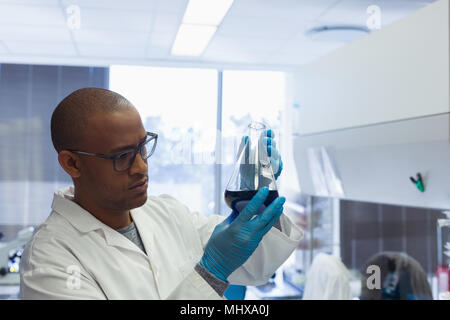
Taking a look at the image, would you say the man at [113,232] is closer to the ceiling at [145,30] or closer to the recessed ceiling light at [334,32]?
the ceiling at [145,30]

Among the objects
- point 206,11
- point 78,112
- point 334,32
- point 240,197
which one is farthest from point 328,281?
point 78,112

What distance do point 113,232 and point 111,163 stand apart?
0.17 m

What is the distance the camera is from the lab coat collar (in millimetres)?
734

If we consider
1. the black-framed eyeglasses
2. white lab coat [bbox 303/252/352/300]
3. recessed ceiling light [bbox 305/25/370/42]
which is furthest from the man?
white lab coat [bbox 303/252/352/300]

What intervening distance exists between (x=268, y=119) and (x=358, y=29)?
1.64ft

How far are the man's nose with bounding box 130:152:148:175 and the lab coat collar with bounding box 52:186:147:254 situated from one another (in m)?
→ 0.15

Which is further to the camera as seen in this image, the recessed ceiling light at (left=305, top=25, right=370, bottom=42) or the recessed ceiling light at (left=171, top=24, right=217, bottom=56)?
the recessed ceiling light at (left=305, top=25, right=370, bottom=42)

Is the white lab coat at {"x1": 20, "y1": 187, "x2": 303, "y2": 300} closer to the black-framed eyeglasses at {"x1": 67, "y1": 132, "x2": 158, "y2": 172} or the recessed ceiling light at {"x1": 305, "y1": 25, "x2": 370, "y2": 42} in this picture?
the black-framed eyeglasses at {"x1": 67, "y1": 132, "x2": 158, "y2": 172}

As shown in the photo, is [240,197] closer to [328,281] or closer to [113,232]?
[113,232]

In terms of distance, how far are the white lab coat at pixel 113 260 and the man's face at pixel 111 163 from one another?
0.09 m

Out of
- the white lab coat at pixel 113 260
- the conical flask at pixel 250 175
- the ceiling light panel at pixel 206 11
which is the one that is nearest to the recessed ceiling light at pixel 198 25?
the ceiling light panel at pixel 206 11

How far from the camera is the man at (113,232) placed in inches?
25.4

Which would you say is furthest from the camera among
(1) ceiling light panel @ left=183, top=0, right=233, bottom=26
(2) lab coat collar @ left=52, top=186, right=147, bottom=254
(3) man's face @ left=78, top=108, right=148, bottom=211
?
(1) ceiling light panel @ left=183, top=0, right=233, bottom=26

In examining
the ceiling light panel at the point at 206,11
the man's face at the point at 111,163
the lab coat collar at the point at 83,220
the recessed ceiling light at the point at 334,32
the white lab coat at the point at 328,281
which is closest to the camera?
the man's face at the point at 111,163
